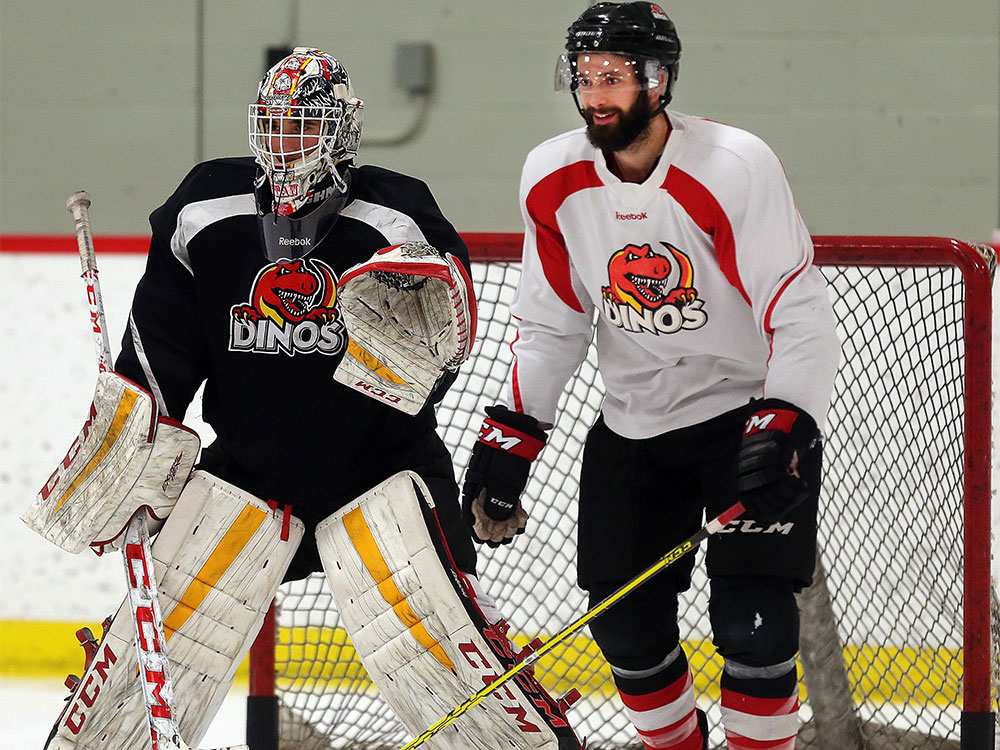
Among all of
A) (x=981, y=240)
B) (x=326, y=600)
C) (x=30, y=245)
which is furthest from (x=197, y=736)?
(x=981, y=240)

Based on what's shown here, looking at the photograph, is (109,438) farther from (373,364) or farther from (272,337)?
(373,364)

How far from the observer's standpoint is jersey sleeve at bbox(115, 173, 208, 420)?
206cm

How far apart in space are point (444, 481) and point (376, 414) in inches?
5.3

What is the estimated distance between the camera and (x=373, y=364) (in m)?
1.90

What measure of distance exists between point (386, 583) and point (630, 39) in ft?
2.56

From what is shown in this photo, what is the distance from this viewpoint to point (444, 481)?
81.4 inches

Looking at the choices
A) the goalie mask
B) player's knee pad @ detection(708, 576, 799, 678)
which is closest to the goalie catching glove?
the goalie mask

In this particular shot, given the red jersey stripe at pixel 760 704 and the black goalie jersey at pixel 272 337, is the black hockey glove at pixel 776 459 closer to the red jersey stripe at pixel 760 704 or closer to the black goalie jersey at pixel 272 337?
the red jersey stripe at pixel 760 704

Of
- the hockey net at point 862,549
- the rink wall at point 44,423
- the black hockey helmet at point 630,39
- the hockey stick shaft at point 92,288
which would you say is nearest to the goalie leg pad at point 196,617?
the hockey stick shaft at point 92,288

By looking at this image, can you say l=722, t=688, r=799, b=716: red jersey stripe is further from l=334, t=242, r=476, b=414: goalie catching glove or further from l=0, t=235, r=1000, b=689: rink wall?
l=0, t=235, r=1000, b=689: rink wall

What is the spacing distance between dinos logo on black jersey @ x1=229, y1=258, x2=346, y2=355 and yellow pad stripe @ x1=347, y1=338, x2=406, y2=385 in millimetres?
105

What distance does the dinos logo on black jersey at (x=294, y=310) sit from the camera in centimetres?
199

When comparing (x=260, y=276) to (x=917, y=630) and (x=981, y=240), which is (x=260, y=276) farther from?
(x=981, y=240)

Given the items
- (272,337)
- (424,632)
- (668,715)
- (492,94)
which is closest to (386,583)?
(424,632)
